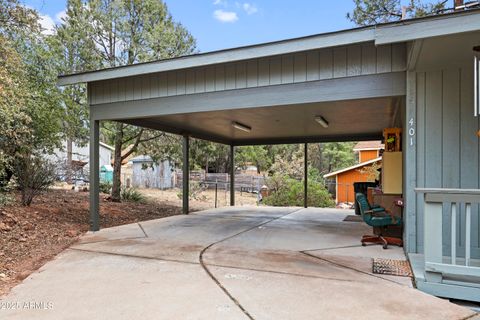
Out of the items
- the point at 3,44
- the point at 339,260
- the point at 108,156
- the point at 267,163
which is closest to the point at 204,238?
the point at 339,260

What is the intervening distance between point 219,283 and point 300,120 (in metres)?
4.82

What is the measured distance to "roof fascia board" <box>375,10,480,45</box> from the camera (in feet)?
10.7

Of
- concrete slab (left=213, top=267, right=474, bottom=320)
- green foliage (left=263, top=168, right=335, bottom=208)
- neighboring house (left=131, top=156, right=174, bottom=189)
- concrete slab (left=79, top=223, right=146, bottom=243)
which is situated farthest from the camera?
neighboring house (left=131, top=156, right=174, bottom=189)

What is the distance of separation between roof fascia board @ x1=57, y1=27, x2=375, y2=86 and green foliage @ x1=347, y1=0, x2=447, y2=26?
6.78m

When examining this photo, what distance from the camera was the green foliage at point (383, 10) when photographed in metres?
9.74

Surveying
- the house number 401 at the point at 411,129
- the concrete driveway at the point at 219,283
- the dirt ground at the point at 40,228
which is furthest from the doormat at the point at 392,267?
the dirt ground at the point at 40,228

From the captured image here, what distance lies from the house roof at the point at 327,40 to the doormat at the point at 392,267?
8.24 feet

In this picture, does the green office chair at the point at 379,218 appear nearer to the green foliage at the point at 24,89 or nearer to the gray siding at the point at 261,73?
the gray siding at the point at 261,73

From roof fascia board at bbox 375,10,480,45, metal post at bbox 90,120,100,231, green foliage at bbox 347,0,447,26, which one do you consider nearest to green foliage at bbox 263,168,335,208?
green foliage at bbox 347,0,447,26

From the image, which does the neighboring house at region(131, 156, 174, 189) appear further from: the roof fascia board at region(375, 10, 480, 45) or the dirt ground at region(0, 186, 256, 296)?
the roof fascia board at region(375, 10, 480, 45)

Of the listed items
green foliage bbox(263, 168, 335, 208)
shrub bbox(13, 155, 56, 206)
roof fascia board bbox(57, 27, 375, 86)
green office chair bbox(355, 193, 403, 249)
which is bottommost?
green foliage bbox(263, 168, 335, 208)

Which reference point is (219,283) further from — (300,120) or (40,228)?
(300,120)

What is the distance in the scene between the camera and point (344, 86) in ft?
15.8

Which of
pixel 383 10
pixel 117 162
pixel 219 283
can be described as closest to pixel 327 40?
pixel 219 283
